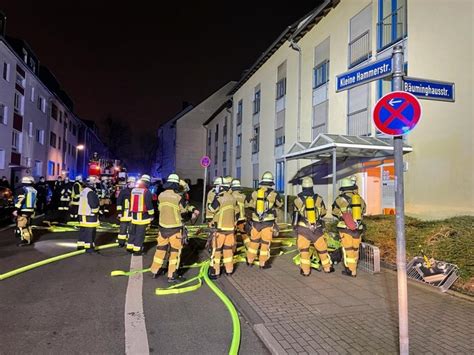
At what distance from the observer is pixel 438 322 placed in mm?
4562

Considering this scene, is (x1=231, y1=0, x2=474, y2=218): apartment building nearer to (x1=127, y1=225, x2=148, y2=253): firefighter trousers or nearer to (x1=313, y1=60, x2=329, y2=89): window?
(x1=313, y1=60, x2=329, y2=89): window

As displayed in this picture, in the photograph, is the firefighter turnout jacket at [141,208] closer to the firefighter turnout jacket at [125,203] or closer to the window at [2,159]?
the firefighter turnout jacket at [125,203]

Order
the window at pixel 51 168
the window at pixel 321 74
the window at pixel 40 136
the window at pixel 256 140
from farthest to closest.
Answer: the window at pixel 51 168
the window at pixel 40 136
the window at pixel 256 140
the window at pixel 321 74

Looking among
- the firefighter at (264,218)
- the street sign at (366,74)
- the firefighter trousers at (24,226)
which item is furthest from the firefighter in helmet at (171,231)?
the firefighter trousers at (24,226)

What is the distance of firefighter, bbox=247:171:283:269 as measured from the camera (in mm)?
7398

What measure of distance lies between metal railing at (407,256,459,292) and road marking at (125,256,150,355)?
452 centimetres

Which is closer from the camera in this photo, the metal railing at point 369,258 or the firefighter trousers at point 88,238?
the metal railing at point 369,258

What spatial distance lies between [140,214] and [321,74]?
12031 millimetres

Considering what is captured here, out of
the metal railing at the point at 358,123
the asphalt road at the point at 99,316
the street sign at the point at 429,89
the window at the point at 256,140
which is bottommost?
the asphalt road at the point at 99,316

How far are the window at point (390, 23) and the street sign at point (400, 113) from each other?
32.3ft

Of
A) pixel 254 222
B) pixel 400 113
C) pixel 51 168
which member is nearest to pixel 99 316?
pixel 254 222

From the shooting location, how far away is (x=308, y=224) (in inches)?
269

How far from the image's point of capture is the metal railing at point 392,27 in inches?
473

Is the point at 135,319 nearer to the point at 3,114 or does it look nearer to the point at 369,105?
the point at 369,105
